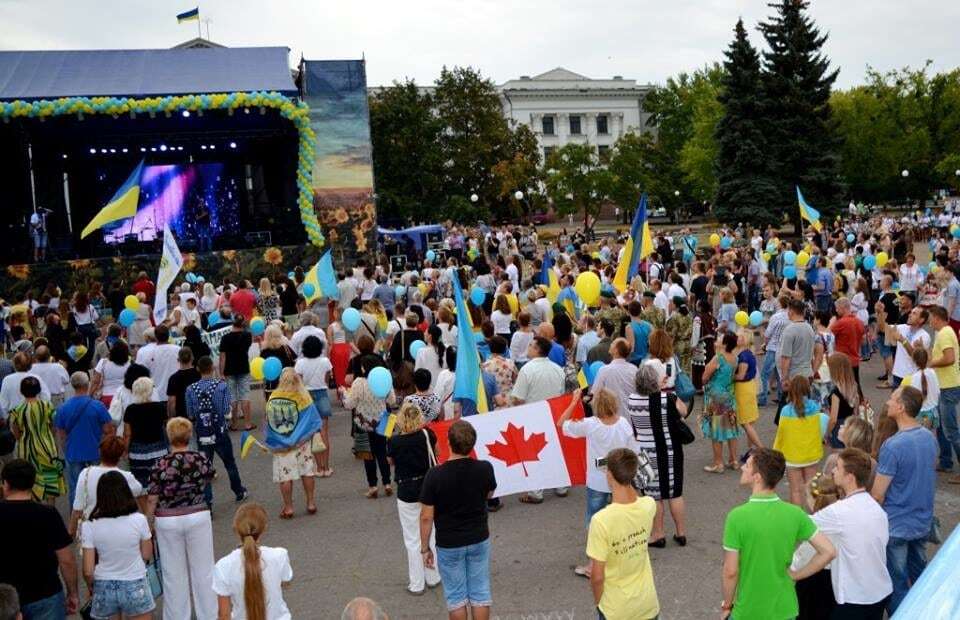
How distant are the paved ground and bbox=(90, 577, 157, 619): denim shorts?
4.27 ft

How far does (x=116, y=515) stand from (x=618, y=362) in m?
4.28

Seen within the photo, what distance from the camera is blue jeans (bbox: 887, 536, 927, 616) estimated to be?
5.34 m

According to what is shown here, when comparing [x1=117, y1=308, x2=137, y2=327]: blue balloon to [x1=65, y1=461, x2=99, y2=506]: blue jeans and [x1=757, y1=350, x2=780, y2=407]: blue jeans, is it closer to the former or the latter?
[x1=65, y1=461, x2=99, y2=506]: blue jeans

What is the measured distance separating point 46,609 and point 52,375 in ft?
14.9

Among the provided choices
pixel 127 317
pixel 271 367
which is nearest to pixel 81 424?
pixel 271 367

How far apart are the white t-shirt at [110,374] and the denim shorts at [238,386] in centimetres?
178

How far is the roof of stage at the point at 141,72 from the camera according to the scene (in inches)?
924

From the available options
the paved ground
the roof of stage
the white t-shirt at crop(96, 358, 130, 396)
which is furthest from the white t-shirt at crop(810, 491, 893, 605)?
the roof of stage

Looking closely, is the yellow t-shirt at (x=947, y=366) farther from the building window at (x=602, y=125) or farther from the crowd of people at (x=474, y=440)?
the building window at (x=602, y=125)

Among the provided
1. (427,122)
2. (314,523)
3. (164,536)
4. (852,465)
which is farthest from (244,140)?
(852,465)

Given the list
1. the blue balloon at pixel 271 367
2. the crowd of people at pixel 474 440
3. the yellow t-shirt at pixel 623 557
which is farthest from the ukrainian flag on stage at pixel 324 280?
the yellow t-shirt at pixel 623 557

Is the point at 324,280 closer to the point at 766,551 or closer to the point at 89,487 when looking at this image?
the point at 89,487

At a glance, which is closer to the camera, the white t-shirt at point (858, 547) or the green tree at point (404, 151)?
the white t-shirt at point (858, 547)

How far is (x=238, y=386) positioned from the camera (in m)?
11.2
